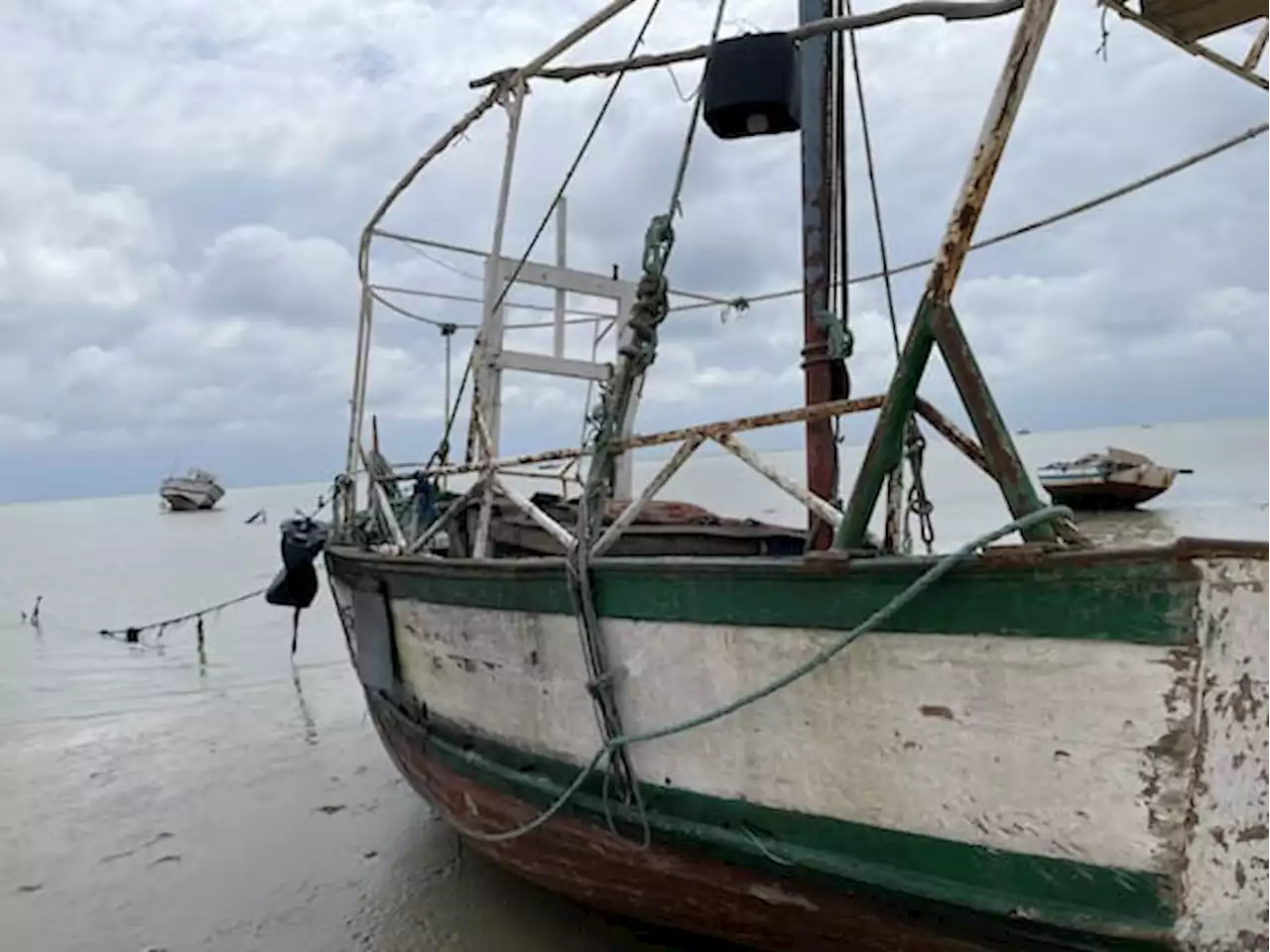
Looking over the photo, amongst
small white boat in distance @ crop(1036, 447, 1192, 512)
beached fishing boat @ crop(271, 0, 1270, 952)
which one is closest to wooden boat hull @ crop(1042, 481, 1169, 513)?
small white boat in distance @ crop(1036, 447, 1192, 512)

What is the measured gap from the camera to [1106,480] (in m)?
28.0

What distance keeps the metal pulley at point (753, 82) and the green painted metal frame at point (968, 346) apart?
1.12 meters

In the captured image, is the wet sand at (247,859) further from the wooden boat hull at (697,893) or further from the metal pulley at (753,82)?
the metal pulley at (753,82)

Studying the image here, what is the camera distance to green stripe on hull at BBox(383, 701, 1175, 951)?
2.56 m

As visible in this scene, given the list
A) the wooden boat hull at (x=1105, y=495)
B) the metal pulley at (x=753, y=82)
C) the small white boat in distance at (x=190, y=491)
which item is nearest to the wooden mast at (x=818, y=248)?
the metal pulley at (x=753, y=82)

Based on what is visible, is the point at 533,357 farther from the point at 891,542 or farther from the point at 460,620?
the point at 891,542

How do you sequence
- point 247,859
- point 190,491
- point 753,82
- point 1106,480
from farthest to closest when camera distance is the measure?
1. point 190,491
2. point 1106,480
3. point 247,859
4. point 753,82

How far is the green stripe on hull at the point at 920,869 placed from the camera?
8.39 ft

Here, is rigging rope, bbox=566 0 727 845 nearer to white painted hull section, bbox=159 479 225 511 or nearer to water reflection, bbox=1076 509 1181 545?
water reflection, bbox=1076 509 1181 545

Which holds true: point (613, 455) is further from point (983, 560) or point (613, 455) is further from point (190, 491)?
point (190, 491)

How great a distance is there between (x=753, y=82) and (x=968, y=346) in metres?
1.46

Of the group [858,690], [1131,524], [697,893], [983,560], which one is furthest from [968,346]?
[1131,524]

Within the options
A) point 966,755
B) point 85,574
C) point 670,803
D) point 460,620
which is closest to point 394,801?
point 460,620

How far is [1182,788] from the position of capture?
2.46 m
